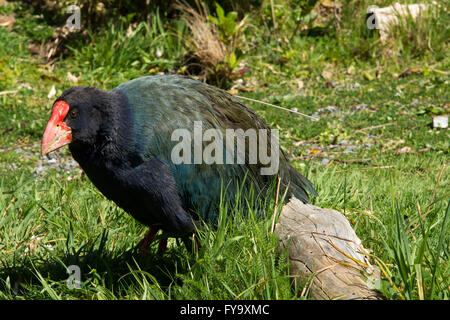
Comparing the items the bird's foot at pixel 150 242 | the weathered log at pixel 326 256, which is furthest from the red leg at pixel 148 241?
the weathered log at pixel 326 256

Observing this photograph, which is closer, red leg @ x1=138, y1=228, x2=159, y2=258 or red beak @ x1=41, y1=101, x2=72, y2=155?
red beak @ x1=41, y1=101, x2=72, y2=155

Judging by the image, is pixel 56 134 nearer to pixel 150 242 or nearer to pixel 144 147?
pixel 144 147

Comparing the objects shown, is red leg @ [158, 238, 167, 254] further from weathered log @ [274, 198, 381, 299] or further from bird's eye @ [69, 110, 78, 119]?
bird's eye @ [69, 110, 78, 119]

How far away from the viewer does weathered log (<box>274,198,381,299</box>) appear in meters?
2.12

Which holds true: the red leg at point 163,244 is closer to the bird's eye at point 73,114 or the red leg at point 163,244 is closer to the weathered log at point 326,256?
the weathered log at point 326,256

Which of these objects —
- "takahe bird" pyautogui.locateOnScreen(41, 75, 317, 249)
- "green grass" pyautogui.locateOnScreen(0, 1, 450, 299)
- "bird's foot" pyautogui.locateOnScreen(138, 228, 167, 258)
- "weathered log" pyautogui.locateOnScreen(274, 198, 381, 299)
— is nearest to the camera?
"weathered log" pyautogui.locateOnScreen(274, 198, 381, 299)

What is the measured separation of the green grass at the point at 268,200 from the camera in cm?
225

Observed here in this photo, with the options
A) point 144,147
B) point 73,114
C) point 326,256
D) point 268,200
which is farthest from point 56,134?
point 326,256

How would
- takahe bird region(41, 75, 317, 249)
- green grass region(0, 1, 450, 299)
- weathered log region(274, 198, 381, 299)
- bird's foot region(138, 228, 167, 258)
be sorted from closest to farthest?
1. weathered log region(274, 198, 381, 299)
2. green grass region(0, 1, 450, 299)
3. takahe bird region(41, 75, 317, 249)
4. bird's foot region(138, 228, 167, 258)

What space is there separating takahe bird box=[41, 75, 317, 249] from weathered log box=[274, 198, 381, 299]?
381 mm

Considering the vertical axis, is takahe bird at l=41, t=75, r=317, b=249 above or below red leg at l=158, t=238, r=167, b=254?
above

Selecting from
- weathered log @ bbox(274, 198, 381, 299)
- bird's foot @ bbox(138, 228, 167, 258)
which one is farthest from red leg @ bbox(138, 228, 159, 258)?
weathered log @ bbox(274, 198, 381, 299)

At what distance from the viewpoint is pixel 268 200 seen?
9.12ft

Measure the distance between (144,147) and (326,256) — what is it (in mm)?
891
